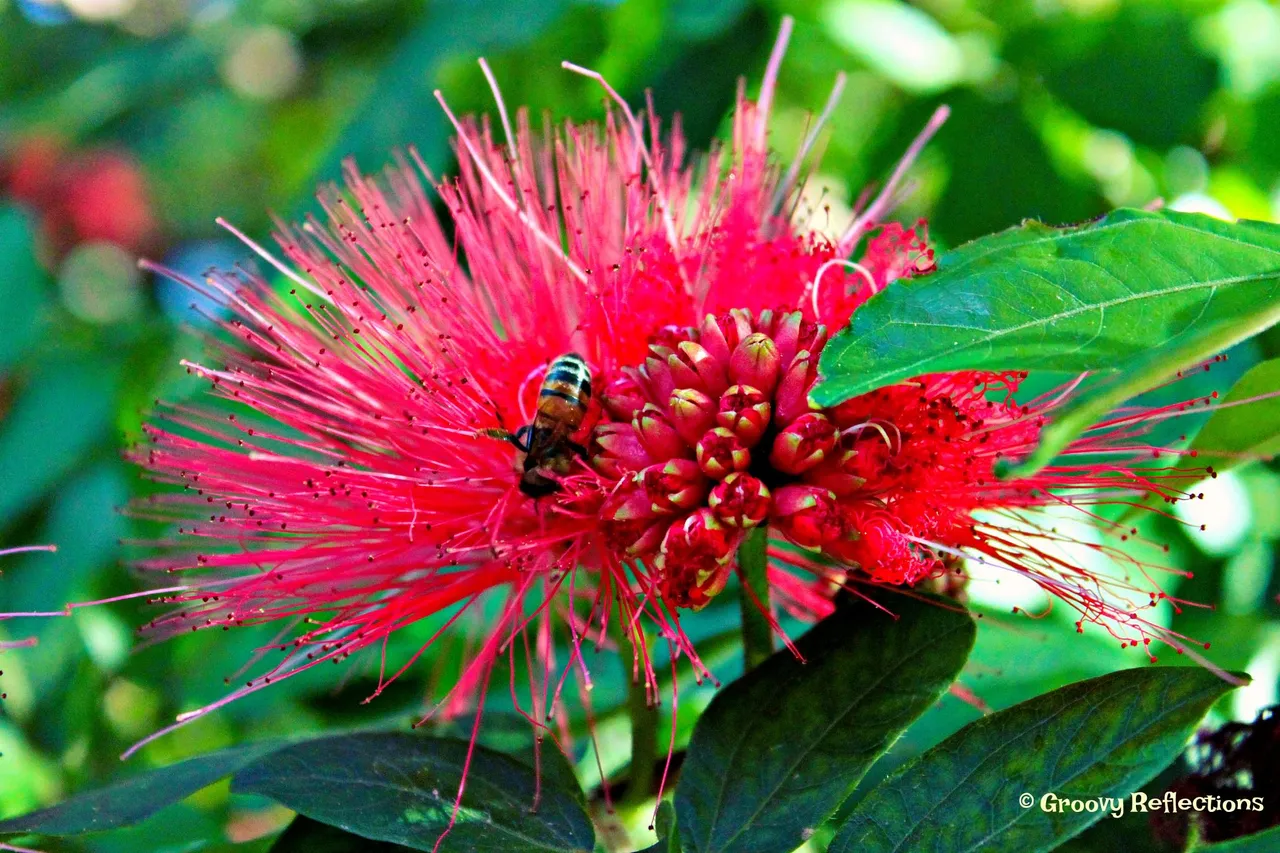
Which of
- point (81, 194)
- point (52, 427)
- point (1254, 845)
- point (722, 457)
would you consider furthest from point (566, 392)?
point (81, 194)

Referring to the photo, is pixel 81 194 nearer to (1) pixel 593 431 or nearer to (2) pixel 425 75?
(2) pixel 425 75

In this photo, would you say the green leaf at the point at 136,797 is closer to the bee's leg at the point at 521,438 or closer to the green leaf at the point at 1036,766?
the bee's leg at the point at 521,438

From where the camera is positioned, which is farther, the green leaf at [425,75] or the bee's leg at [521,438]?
the green leaf at [425,75]

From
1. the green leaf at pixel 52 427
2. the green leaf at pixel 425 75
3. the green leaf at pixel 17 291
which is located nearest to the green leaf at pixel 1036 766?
the green leaf at pixel 425 75

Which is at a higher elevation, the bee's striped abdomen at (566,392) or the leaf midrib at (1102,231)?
the leaf midrib at (1102,231)

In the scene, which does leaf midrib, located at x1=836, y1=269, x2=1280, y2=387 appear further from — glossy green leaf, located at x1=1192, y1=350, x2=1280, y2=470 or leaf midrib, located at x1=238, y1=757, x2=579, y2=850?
leaf midrib, located at x1=238, y1=757, x2=579, y2=850

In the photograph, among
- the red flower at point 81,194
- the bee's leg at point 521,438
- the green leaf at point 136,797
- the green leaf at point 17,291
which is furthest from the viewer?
the red flower at point 81,194

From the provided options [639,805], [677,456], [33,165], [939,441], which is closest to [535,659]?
[639,805]

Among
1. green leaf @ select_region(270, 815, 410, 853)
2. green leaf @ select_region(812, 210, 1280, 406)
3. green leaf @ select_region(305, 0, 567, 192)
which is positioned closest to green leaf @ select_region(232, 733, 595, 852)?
green leaf @ select_region(270, 815, 410, 853)
